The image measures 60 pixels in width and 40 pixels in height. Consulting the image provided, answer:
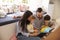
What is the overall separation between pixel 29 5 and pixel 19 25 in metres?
1.74

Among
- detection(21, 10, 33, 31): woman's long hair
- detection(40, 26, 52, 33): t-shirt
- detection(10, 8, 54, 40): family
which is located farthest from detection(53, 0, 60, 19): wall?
detection(21, 10, 33, 31): woman's long hair

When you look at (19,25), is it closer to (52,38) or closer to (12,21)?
(12,21)

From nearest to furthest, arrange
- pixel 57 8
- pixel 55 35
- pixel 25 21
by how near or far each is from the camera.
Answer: pixel 25 21, pixel 55 35, pixel 57 8

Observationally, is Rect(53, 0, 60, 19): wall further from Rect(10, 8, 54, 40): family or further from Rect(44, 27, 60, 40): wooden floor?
Rect(44, 27, 60, 40): wooden floor

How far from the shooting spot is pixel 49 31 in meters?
2.24

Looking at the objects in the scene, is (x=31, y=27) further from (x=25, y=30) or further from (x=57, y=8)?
(x=57, y=8)

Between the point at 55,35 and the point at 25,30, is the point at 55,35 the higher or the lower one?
the lower one

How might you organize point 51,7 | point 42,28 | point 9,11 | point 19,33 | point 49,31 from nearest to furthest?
point 19,33 < point 49,31 < point 42,28 < point 9,11 < point 51,7

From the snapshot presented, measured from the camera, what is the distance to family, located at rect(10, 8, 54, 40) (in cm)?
206

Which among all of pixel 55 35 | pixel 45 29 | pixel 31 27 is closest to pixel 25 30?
pixel 31 27

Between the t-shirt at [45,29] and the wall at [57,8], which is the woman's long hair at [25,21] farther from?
the wall at [57,8]

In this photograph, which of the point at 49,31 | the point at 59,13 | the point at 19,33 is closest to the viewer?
the point at 19,33

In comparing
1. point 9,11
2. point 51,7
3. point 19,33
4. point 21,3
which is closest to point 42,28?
point 19,33

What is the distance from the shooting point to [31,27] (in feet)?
7.12
